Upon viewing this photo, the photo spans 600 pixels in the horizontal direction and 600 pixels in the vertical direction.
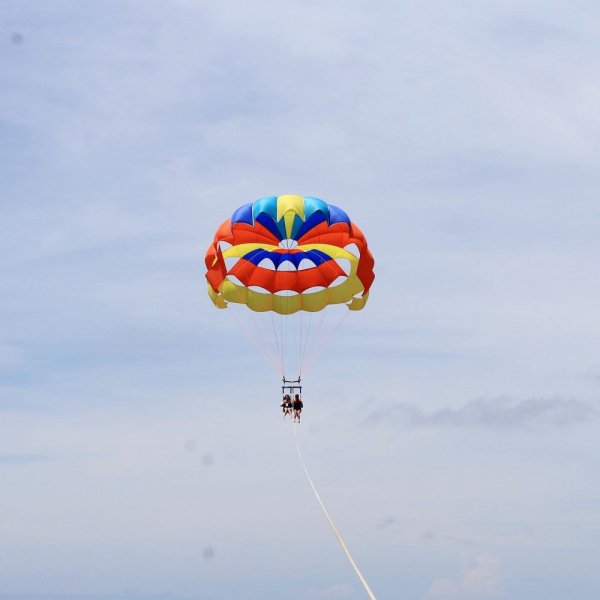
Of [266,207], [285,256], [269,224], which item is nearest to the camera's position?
[266,207]

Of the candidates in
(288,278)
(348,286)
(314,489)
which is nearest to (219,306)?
(288,278)

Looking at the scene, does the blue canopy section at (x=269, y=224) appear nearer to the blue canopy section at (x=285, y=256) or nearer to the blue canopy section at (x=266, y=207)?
the blue canopy section at (x=266, y=207)

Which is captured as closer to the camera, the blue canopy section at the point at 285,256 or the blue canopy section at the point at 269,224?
the blue canopy section at the point at 269,224

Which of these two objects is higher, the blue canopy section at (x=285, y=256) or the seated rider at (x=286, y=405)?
the blue canopy section at (x=285, y=256)

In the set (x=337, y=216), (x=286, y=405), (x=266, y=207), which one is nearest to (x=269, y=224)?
(x=266, y=207)

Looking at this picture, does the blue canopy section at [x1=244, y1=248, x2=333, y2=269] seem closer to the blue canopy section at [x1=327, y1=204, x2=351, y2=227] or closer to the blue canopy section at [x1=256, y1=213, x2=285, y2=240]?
the blue canopy section at [x1=256, y1=213, x2=285, y2=240]

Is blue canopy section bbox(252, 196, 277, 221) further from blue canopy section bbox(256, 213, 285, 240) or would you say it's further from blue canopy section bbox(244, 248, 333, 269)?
blue canopy section bbox(244, 248, 333, 269)

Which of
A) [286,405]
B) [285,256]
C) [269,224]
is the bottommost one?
[286,405]

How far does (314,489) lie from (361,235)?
1422 cm

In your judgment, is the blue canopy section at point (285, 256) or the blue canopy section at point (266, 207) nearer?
the blue canopy section at point (266, 207)

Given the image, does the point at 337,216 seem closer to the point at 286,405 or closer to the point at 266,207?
the point at 266,207

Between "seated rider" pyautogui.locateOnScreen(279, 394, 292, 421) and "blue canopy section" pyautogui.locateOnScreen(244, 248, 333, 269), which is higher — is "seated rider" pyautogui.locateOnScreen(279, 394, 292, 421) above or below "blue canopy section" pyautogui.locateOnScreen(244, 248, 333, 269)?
Answer: below

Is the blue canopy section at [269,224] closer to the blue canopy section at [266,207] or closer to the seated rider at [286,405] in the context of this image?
the blue canopy section at [266,207]

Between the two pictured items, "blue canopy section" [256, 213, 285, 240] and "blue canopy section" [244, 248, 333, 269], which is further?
"blue canopy section" [244, 248, 333, 269]
